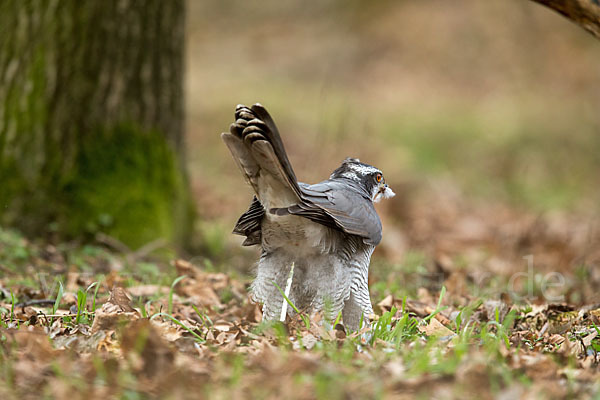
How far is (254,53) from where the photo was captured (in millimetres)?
19859

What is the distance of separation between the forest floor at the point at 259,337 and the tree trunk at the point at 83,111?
29 centimetres

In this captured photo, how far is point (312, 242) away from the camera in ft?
10.8

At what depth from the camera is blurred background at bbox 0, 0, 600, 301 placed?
589 cm

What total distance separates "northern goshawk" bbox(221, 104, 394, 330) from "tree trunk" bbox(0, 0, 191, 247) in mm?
2350

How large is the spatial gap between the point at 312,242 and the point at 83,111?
2.93m

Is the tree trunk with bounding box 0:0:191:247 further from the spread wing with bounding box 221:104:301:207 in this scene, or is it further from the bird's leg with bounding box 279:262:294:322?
the spread wing with bounding box 221:104:301:207

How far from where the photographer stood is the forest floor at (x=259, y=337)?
7.18 feet

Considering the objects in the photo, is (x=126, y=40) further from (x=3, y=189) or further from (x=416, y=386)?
(x=416, y=386)

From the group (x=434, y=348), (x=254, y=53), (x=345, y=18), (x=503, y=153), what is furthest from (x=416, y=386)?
(x=345, y=18)

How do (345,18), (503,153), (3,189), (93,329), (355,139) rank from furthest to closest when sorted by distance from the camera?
(345,18), (503,153), (355,139), (3,189), (93,329)

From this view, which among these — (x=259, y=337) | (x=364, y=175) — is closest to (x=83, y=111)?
(x=364, y=175)

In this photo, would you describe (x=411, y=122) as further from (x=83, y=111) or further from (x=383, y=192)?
(x=383, y=192)

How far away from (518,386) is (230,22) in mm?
20293

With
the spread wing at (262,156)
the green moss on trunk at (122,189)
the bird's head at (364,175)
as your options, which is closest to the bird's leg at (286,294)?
the spread wing at (262,156)
